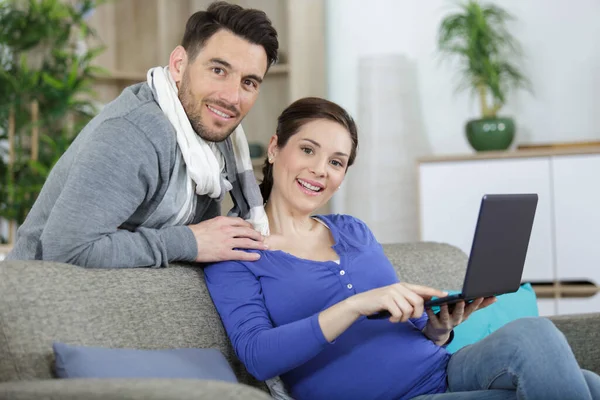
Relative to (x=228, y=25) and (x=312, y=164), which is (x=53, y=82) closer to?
(x=228, y=25)

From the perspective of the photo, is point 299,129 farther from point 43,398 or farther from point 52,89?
point 52,89

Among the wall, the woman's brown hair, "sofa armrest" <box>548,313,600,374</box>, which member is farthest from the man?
the wall

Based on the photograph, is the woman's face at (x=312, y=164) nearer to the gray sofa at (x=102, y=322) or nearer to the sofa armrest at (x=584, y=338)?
the gray sofa at (x=102, y=322)

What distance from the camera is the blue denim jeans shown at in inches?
67.4

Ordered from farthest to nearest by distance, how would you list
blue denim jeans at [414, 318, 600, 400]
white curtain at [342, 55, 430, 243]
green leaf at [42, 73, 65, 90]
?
white curtain at [342, 55, 430, 243], green leaf at [42, 73, 65, 90], blue denim jeans at [414, 318, 600, 400]

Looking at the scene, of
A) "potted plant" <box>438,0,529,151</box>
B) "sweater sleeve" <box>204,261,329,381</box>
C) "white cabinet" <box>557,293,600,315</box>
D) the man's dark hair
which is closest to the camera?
"sweater sleeve" <box>204,261,329,381</box>

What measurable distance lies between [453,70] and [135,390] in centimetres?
357

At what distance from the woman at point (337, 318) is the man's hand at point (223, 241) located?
1.2 inches

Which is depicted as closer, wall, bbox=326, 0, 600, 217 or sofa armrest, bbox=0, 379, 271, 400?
sofa armrest, bbox=0, 379, 271, 400

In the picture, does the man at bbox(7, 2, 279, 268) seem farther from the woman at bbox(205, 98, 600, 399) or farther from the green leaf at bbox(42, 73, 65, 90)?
the green leaf at bbox(42, 73, 65, 90)

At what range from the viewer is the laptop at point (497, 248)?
5.79ft

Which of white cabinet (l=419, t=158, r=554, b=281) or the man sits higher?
the man

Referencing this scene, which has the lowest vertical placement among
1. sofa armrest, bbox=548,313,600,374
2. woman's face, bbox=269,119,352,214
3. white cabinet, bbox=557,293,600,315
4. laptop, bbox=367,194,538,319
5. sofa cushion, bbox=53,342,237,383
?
white cabinet, bbox=557,293,600,315

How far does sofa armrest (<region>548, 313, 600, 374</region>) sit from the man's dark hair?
111cm
